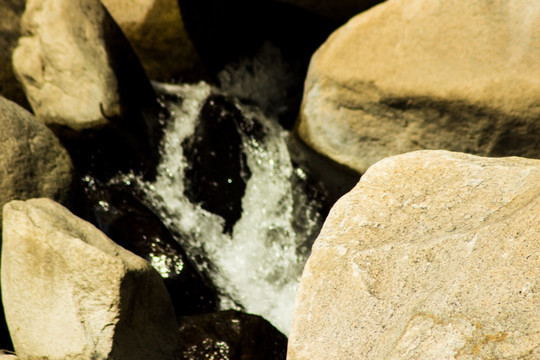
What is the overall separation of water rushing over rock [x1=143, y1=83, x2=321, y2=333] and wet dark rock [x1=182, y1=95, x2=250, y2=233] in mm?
16

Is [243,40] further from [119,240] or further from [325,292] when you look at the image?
[325,292]

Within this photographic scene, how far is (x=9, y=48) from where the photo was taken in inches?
148

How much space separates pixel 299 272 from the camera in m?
3.88

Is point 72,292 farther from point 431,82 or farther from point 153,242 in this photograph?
point 431,82

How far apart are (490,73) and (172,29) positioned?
90.6 inches

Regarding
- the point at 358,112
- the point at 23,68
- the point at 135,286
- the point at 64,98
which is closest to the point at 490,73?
the point at 358,112

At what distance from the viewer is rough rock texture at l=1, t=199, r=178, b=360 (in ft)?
7.73

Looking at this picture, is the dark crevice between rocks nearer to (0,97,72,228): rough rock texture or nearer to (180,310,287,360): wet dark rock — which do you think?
(180,310,287,360): wet dark rock

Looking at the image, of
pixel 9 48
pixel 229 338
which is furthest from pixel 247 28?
pixel 229 338

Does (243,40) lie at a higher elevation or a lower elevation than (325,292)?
higher

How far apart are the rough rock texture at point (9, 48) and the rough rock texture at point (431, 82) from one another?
1965 mm

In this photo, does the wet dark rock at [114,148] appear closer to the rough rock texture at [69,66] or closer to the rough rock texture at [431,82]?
the rough rock texture at [69,66]

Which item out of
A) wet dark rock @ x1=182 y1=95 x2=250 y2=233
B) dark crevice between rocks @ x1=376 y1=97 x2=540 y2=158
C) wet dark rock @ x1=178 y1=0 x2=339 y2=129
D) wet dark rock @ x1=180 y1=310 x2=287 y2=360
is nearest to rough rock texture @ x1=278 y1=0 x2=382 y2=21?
wet dark rock @ x1=178 y1=0 x2=339 y2=129

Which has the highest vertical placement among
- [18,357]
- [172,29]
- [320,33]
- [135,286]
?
[320,33]
